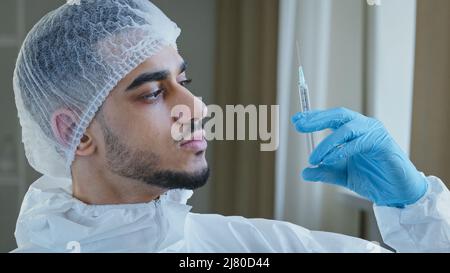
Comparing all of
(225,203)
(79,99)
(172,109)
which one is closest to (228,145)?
(225,203)

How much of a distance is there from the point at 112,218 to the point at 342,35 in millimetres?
712

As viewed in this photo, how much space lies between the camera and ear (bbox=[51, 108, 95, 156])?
36.1 inches

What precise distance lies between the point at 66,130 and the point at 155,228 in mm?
255

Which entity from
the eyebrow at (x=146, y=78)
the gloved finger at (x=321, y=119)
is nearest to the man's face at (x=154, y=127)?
the eyebrow at (x=146, y=78)

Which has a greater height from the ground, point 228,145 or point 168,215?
point 228,145

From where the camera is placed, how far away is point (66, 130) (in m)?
0.93

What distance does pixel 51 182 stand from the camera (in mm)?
A: 1046

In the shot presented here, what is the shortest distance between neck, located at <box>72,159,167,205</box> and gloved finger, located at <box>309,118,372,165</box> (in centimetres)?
31

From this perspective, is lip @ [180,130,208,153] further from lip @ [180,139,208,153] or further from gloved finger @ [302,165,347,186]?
gloved finger @ [302,165,347,186]

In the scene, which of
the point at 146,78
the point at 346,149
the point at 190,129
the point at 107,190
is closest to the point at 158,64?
the point at 146,78

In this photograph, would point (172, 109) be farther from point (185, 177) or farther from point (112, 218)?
point (112, 218)

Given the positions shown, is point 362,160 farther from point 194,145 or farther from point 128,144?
point 128,144

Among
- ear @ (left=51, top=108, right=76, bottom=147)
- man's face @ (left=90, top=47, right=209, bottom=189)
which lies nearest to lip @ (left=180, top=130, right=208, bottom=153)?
man's face @ (left=90, top=47, right=209, bottom=189)
